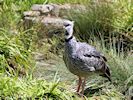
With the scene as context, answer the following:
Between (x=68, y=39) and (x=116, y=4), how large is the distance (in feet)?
9.62

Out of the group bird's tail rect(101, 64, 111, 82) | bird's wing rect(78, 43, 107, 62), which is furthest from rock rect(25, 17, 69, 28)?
bird's wing rect(78, 43, 107, 62)

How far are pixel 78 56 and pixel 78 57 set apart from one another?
1 cm

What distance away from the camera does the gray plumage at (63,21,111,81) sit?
6191 mm

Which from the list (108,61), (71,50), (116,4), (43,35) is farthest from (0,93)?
(116,4)

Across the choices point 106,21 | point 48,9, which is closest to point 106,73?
point 106,21

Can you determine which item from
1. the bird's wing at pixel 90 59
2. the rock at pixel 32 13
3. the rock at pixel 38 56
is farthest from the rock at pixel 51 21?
the bird's wing at pixel 90 59

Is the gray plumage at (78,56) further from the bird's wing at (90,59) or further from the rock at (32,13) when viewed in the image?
the rock at (32,13)

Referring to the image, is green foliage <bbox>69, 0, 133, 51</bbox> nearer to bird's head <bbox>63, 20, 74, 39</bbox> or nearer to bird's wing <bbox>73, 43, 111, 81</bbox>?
bird's wing <bbox>73, 43, 111, 81</bbox>

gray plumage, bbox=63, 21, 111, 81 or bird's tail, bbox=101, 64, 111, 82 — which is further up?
gray plumage, bbox=63, 21, 111, 81

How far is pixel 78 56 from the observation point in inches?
244

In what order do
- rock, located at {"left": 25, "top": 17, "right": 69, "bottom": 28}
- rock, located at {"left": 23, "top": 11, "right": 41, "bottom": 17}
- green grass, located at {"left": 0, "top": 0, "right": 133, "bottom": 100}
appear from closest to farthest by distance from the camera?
1. green grass, located at {"left": 0, "top": 0, "right": 133, "bottom": 100}
2. rock, located at {"left": 25, "top": 17, "right": 69, "bottom": 28}
3. rock, located at {"left": 23, "top": 11, "right": 41, "bottom": 17}

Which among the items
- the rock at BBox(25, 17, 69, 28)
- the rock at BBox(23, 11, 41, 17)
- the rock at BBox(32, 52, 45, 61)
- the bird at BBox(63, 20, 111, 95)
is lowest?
the rock at BBox(32, 52, 45, 61)

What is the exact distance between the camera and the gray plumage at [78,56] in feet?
20.3

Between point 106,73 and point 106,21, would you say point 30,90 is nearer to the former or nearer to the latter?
point 106,73
